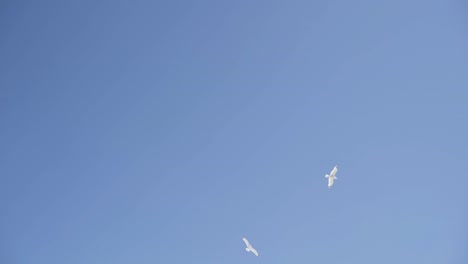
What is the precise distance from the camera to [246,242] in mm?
26234

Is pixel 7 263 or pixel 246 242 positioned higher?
pixel 7 263

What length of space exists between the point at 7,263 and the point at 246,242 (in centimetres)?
1806

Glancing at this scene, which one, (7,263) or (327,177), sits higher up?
(7,263)

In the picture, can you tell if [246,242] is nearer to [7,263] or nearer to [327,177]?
[327,177]

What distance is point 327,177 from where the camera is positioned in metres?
25.3

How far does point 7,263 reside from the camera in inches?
1035

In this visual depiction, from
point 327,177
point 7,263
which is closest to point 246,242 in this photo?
point 327,177

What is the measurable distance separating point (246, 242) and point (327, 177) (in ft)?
25.4

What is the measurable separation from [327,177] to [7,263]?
2475 cm
